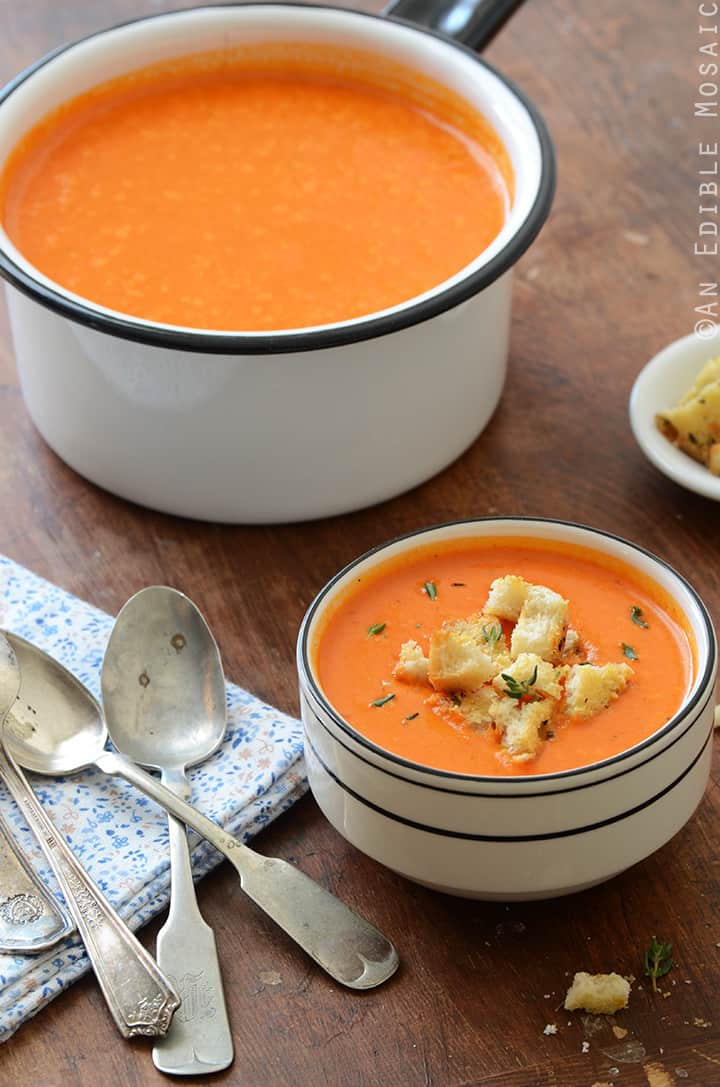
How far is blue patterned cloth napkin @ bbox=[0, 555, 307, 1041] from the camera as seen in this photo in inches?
41.0

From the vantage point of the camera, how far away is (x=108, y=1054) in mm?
1003

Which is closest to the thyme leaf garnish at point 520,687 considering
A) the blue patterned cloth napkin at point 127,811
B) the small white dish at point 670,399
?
the blue patterned cloth napkin at point 127,811

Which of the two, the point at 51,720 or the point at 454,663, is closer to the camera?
the point at 454,663

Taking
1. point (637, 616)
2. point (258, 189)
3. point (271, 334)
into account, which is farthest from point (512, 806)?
point (258, 189)

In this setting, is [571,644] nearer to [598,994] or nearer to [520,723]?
[520,723]

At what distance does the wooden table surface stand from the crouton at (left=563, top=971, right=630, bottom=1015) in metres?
0.01

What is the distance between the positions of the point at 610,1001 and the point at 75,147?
1.13 metres

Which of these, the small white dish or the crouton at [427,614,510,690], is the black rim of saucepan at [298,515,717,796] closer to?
the crouton at [427,614,510,690]

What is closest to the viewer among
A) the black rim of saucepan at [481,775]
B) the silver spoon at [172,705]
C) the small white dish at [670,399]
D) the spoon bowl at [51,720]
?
the black rim of saucepan at [481,775]

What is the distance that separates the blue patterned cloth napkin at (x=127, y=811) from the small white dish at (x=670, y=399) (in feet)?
1.57

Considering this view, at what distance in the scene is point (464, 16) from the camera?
1.73 m

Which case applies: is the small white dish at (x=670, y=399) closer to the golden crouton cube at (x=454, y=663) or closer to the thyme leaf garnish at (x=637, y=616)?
the thyme leaf garnish at (x=637, y=616)

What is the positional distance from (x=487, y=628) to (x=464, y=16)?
93 cm

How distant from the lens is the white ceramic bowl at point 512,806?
961 mm
